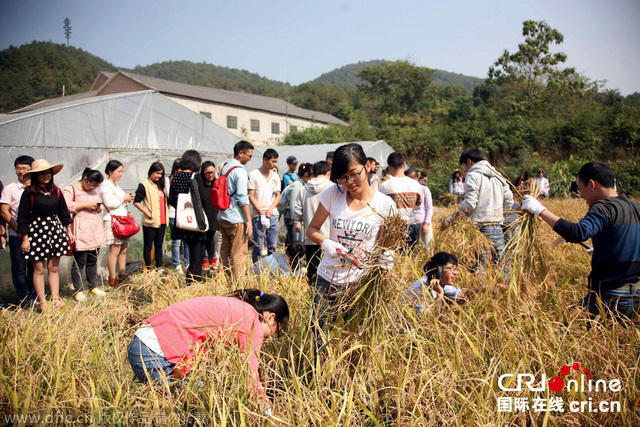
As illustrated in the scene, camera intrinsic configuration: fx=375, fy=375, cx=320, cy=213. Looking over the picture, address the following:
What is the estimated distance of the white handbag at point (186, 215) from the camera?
4480mm

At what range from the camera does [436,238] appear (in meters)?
5.08

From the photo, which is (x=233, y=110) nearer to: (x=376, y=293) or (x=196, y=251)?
(x=196, y=251)

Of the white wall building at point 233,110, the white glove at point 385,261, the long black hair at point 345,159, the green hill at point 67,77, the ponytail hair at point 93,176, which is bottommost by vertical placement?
the white glove at point 385,261

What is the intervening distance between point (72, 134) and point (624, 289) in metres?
8.44

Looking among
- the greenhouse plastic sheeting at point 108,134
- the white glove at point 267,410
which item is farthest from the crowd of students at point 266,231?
the greenhouse plastic sheeting at point 108,134

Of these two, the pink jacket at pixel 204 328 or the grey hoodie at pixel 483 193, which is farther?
the grey hoodie at pixel 483 193

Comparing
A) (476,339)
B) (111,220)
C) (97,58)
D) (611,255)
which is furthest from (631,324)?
(97,58)

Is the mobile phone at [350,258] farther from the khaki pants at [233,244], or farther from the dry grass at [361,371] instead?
the khaki pants at [233,244]

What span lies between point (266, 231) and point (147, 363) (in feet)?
10.8

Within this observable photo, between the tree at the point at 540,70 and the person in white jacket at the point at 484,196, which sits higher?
the tree at the point at 540,70

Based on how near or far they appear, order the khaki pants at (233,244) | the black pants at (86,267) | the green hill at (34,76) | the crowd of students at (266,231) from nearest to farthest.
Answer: the crowd of students at (266,231) < the khaki pants at (233,244) < the black pants at (86,267) < the green hill at (34,76)

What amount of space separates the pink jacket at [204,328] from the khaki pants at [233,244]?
2254mm

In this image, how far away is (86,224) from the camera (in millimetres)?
4617

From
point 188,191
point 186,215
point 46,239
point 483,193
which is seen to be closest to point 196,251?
point 186,215
